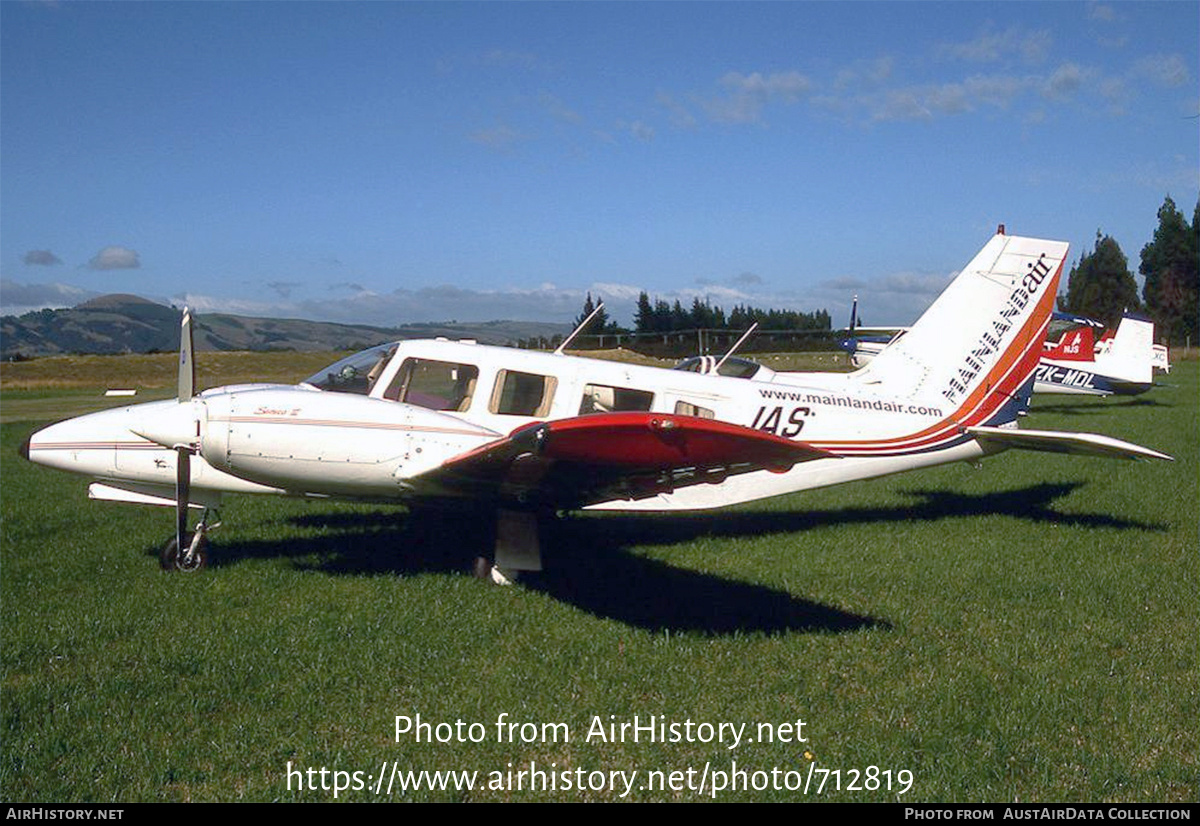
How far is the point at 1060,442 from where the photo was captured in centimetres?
879

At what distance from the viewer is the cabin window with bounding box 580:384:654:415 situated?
8109 mm

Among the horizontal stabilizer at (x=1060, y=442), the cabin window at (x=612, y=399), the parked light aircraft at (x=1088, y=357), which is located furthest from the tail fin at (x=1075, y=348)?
the cabin window at (x=612, y=399)

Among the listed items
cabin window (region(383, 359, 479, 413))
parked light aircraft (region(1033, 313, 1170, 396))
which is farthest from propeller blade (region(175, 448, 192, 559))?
parked light aircraft (region(1033, 313, 1170, 396))

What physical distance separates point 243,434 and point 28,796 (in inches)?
128

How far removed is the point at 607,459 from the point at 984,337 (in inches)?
239

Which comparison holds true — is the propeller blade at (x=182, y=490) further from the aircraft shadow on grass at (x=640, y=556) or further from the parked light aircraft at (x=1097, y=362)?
the parked light aircraft at (x=1097, y=362)

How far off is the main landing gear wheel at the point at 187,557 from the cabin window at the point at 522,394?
9.27 ft

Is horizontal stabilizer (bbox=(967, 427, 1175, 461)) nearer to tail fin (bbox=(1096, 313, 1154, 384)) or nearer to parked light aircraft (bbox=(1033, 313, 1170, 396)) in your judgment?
parked light aircraft (bbox=(1033, 313, 1170, 396))

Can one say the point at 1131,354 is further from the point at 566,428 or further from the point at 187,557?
the point at 187,557

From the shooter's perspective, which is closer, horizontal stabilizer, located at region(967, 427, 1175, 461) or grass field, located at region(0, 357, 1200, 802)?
grass field, located at region(0, 357, 1200, 802)

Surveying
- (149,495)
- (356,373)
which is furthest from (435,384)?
(149,495)

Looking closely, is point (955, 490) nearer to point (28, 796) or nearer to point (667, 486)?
point (667, 486)

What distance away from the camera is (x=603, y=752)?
432 cm

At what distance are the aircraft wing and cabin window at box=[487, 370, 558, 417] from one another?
3.30 feet
